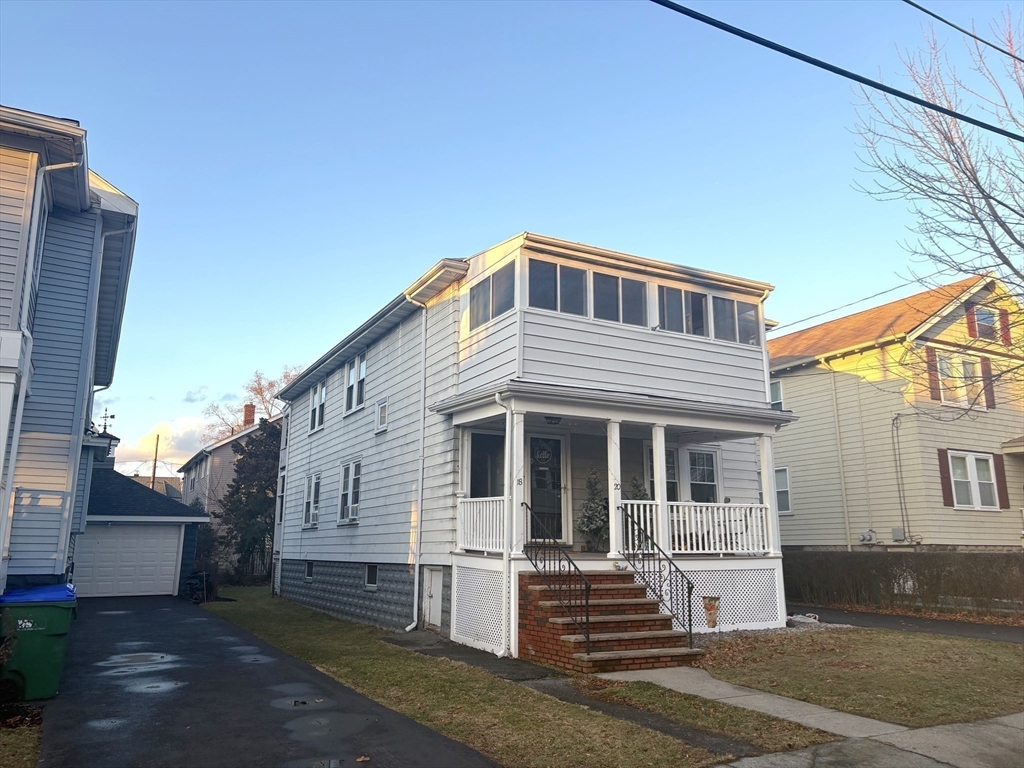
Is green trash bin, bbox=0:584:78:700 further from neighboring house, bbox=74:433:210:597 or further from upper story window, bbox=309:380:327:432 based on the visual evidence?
neighboring house, bbox=74:433:210:597

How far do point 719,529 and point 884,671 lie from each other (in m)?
4.05

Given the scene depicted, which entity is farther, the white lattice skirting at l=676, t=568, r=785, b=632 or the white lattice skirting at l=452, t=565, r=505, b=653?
the white lattice skirting at l=676, t=568, r=785, b=632

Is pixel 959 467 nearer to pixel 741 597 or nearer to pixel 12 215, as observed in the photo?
pixel 741 597

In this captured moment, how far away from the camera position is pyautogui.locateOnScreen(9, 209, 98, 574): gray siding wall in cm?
1172

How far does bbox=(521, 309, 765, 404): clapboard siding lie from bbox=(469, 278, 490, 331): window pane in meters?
1.39

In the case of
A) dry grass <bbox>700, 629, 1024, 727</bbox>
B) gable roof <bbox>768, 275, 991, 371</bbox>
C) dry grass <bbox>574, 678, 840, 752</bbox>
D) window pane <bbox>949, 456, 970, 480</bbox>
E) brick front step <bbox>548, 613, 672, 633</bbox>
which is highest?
gable roof <bbox>768, 275, 991, 371</bbox>

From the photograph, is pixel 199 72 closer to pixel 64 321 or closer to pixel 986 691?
pixel 64 321

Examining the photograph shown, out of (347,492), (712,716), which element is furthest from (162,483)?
(712,716)

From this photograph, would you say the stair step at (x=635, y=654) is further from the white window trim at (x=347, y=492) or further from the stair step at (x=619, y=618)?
the white window trim at (x=347, y=492)

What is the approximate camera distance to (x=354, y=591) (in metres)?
17.8

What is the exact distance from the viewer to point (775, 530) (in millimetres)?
13609

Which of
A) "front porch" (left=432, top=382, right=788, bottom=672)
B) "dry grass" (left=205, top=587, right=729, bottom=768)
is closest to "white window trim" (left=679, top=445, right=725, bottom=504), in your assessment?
"front porch" (left=432, top=382, right=788, bottom=672)

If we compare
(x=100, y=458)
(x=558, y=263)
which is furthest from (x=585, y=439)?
(x=100, y=458)

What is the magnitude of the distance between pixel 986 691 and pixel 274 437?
99.1 ft
